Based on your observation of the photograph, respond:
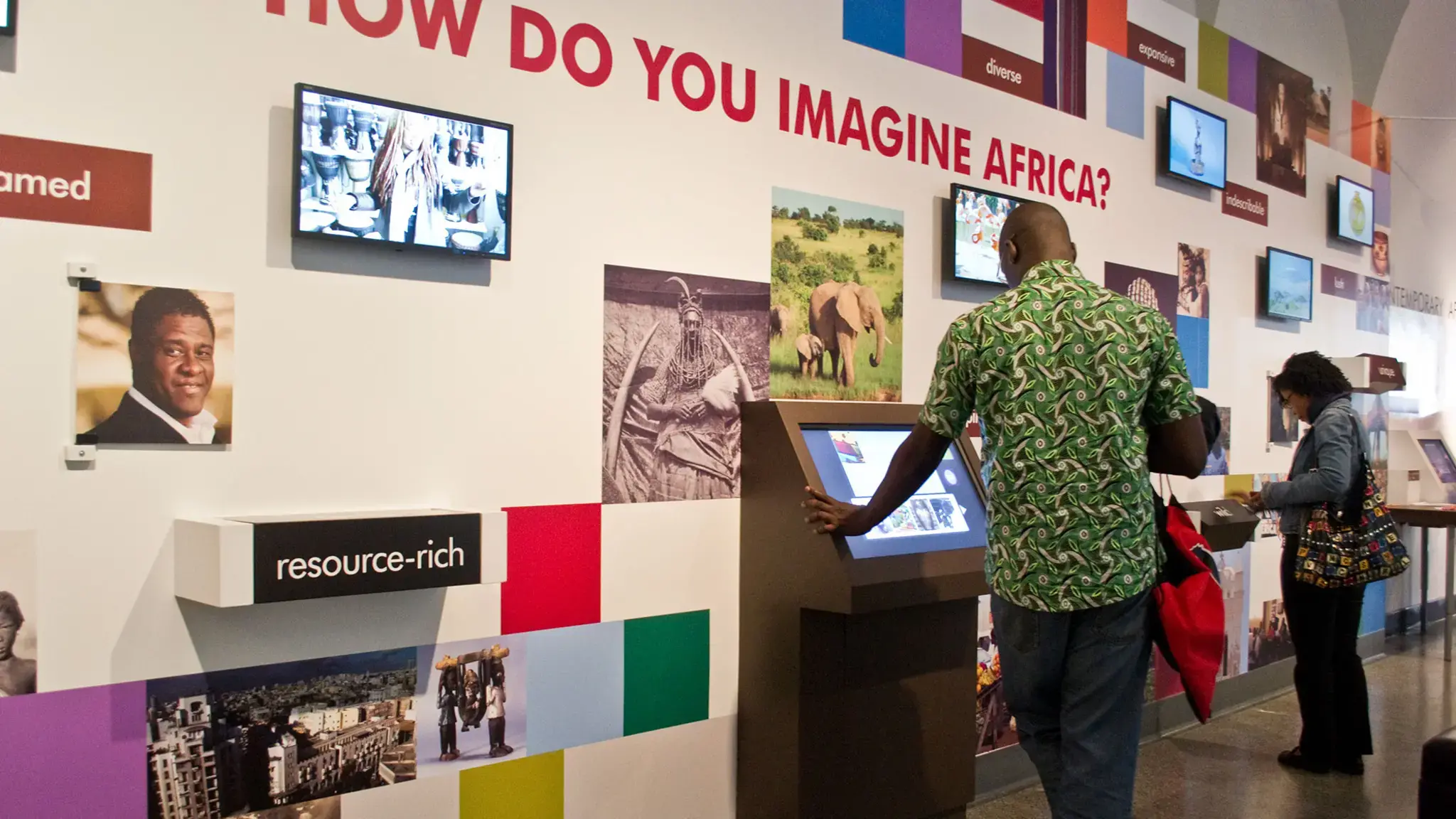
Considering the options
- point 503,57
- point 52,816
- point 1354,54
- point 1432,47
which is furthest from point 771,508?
point 1432,47

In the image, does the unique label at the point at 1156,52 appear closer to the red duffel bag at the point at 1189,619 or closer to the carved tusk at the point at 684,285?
the carved tusk at the point at 684,285

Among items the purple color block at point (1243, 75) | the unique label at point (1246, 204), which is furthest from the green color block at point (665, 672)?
the purple color block at point (1243, 75)

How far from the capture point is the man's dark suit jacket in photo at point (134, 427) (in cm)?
221

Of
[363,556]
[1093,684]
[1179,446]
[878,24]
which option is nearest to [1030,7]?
[878,24]

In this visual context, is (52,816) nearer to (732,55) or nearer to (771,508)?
(771,508)

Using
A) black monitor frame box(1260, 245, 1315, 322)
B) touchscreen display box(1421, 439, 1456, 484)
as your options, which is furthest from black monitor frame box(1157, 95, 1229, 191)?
touchscreen display box(1421, 439, 1456, 484)

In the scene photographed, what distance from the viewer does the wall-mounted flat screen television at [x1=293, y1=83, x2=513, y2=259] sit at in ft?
7.93

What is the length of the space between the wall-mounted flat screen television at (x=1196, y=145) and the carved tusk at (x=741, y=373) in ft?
8.92

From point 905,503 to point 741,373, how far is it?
1.97 ft

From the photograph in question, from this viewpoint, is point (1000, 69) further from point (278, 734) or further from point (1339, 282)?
point (1339, 282)

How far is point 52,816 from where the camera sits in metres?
2.17

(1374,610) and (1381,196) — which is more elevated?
(1381,196)

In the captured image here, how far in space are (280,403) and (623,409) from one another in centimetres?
90

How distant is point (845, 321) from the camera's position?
364 centimetres
